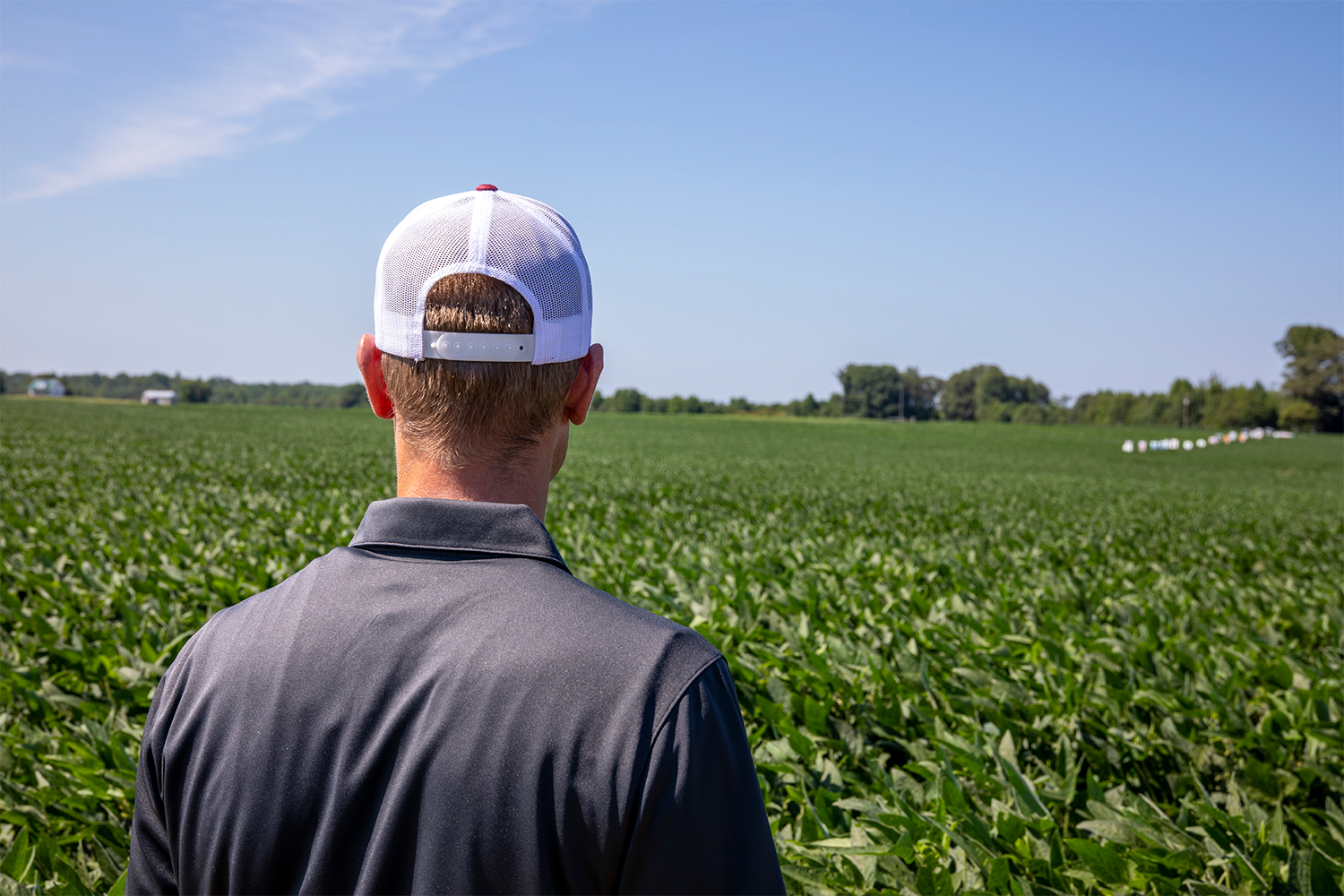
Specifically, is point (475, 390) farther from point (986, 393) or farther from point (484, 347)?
point (986, 393)

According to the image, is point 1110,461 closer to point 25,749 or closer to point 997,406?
point 25,749

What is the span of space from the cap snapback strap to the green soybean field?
6.51 ft

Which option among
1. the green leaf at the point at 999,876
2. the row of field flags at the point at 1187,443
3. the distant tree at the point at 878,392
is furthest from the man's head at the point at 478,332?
the distant tree at the point at 878,392

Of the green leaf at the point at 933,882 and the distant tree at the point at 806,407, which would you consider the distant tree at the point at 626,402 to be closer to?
the distant tree at the point at 806,407

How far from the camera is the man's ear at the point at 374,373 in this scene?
130 centimetres

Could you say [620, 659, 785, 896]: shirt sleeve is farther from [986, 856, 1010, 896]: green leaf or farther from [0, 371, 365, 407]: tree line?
[0, 371, 365, 407]: tree line

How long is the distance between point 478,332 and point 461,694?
0.51 meters

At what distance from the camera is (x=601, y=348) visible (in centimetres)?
134

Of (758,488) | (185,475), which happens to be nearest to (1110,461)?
(758,488)

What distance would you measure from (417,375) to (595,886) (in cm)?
75

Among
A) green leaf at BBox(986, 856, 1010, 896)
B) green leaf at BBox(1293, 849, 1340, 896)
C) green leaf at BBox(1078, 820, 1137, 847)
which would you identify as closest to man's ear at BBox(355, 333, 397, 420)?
green leaf at BBox(986, 856, 1010, 896)

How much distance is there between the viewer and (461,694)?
98 cm

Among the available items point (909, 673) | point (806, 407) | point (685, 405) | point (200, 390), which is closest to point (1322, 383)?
point (806, 407)

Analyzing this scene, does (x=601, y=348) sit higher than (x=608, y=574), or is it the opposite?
(x=601, y=348)
